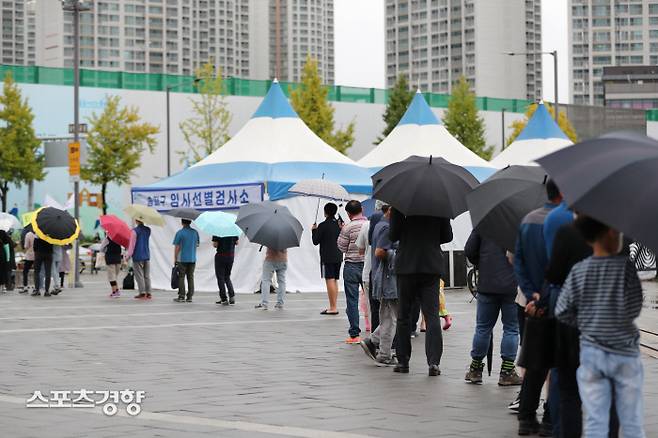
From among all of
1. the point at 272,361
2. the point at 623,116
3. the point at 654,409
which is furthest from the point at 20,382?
the point at 623,116

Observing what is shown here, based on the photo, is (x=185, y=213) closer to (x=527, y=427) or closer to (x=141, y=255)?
(x=141, y=255)

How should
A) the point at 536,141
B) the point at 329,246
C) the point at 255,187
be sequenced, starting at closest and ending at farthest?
the point at 329,246 → the point at 255,187 → the point at 536,141

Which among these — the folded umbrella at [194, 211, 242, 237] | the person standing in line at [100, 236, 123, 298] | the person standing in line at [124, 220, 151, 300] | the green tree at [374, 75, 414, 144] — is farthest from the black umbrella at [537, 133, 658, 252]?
the green tree at [374, 75, 414, 144]

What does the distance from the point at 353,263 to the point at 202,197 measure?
12677mm

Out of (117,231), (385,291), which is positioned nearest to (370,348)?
(385,291)

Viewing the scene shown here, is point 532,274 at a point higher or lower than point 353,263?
higher

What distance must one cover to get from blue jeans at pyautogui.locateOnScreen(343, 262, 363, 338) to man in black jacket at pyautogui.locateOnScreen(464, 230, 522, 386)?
420cm

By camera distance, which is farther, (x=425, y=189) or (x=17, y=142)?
(x=17, y=142)

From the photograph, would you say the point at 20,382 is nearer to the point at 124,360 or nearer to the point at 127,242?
the point at 124,360

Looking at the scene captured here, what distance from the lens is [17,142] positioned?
184 feet

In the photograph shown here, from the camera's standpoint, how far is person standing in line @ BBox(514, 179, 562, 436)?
758 centimetres

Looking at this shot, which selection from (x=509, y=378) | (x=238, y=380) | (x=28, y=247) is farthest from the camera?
(x=28, y=247)

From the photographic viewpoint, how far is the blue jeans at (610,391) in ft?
18.9

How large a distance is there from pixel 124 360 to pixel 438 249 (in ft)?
11.9
